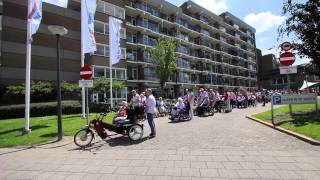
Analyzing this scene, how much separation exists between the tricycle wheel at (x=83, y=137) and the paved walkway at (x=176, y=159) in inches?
11.2

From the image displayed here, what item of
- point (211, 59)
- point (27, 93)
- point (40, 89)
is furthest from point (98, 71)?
point (211, 59)

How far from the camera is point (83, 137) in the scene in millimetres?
11891

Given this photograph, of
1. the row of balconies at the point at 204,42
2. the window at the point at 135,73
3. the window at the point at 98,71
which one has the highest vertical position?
the row of balconies at the point at 204,42

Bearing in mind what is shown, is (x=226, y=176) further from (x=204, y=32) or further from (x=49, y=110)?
(x=204, y=32)

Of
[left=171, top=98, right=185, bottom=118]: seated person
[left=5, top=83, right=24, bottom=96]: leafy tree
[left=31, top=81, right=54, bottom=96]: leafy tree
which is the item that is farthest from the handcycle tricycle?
[left=31, top=81, right=54, bottom=96]: leafy tree

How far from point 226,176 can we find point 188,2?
72915 millimetres

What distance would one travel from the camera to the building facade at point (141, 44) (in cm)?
3625

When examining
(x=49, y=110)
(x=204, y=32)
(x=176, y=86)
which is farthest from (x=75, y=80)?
(x=204, y=32)

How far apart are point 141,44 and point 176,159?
156 ft

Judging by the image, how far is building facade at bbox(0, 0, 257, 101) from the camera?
36250mm

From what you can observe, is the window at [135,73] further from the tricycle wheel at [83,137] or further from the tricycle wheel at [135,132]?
the tricycle wheel at [83,137]

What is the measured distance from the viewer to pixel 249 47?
115562 millimetres

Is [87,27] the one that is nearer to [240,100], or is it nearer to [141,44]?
[240,100]

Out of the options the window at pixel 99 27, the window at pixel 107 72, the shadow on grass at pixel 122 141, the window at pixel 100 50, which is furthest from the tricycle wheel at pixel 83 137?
the window at pixel 99 27
